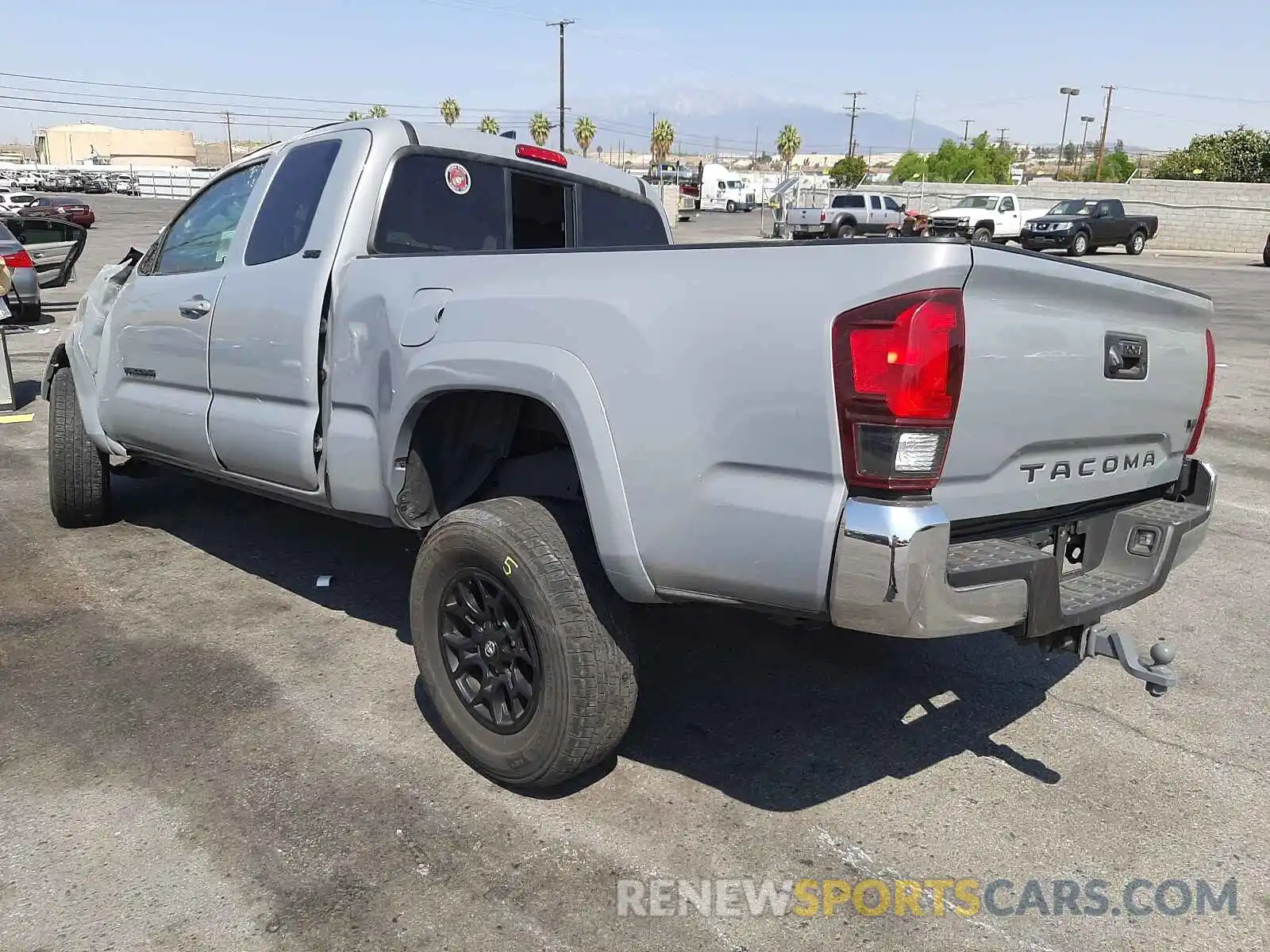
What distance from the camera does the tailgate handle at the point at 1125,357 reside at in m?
2.72

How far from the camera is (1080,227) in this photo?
99.3ft

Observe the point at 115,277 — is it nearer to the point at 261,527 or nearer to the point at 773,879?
the point at 261,527

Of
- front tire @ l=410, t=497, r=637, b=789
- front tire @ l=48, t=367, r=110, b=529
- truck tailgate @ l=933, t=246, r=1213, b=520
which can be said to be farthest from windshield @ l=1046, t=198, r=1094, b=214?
front tire @ l=410, t=497, r=637, b=789

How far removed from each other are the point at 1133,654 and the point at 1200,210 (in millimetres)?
42174

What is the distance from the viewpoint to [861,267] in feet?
7.47

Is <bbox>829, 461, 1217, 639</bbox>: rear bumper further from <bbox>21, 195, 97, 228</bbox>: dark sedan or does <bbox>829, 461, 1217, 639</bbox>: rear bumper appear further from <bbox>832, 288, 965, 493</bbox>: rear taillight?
<bbox>21, 195, 97, 228</bbox>: dark sedan

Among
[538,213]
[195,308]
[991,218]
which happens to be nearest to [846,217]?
[991,218]

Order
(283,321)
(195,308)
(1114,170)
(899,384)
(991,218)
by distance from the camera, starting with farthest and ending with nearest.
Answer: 1. (1114,170)
2. (991,218)
3. (195,308)
4. (283,321)
5. (899,384)

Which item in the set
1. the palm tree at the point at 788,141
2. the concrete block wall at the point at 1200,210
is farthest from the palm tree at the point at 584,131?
the concrete block wall at the point at 1200,210

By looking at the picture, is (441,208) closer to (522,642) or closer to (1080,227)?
(522,642)

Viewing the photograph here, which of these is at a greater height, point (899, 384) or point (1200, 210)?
point (899, 384)

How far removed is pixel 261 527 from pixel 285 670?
1.98 m

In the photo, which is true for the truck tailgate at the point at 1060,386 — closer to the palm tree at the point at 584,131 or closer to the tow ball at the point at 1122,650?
the tow ball at the point at 1122,650

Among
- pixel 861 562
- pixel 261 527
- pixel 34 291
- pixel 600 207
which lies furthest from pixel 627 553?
pixel 34 291
